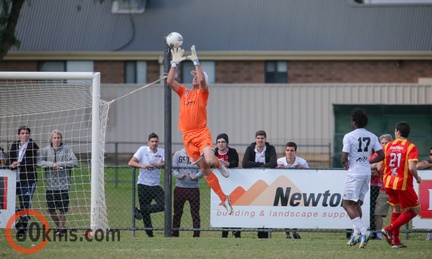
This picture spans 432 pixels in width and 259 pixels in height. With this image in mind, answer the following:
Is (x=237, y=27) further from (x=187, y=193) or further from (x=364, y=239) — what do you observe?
(x=364, y=239)

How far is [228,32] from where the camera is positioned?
36469mm

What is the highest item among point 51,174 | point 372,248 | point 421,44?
point 421,44

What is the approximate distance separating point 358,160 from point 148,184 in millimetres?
5075

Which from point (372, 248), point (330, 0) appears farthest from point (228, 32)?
point (372, 248)

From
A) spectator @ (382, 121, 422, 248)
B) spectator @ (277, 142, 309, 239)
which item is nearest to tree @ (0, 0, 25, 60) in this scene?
spectator @ (277, 142, 309, 239)

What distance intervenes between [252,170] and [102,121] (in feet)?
9.28

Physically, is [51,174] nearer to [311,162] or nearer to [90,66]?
[311,162]

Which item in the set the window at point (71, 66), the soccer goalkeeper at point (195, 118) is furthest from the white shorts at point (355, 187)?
the window at point (71, 66)

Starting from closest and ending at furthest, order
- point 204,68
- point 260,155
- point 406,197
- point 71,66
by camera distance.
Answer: point 406,197, point 260,155, point 204,68, point 71,66

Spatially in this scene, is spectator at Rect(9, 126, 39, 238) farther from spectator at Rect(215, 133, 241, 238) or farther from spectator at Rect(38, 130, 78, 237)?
spectator at Rect(215, 133, 241, 238)

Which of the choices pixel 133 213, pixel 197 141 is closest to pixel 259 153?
pixel 133 213

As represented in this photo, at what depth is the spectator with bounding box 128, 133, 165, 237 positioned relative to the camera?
16844 millimetres

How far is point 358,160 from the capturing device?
526 inches

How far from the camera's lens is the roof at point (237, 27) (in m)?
36.1
